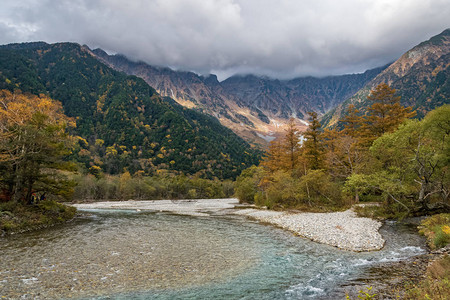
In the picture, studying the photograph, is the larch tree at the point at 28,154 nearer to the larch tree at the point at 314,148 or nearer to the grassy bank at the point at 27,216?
the grassy bank at the point at 27,216

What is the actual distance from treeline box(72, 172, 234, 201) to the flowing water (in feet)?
292

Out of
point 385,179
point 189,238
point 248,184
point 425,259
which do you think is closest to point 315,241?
point 425,259

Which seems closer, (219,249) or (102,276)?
(102,276)

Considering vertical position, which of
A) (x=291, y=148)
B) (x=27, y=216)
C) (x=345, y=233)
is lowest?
(x=345, y=233)

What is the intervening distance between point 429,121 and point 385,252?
1543 centimetres

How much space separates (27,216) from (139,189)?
99696mm

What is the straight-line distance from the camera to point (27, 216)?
1054 inches

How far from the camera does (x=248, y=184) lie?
3118 inches

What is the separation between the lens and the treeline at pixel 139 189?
362 feet

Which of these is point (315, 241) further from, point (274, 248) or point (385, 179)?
point (385, 179)

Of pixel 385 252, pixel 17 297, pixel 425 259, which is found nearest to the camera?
pixel 17 297

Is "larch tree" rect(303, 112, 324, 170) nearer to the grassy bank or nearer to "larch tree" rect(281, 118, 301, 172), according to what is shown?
"larch tree" rect(281, 118, 301, 172)

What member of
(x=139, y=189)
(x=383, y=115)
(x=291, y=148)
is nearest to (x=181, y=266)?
(x=291, y=148)

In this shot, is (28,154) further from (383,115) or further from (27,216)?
(383,115)
